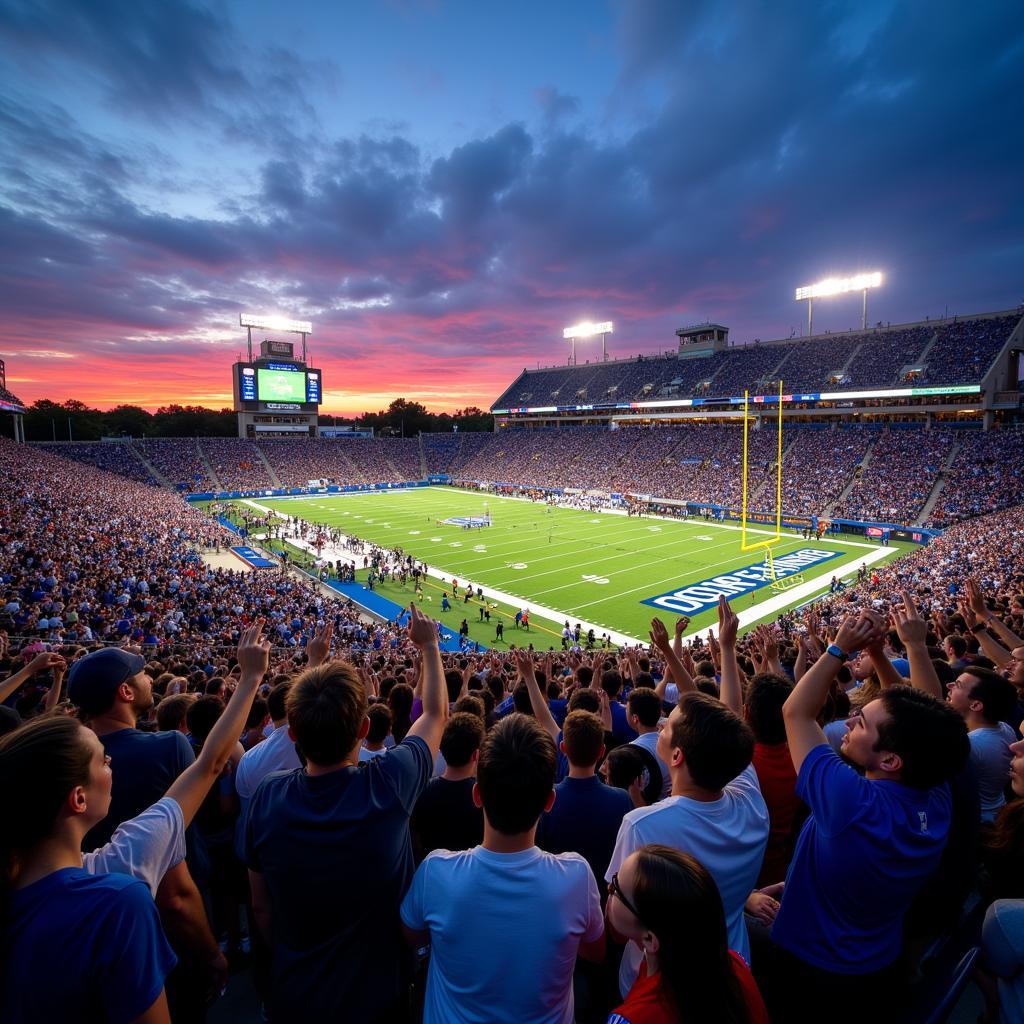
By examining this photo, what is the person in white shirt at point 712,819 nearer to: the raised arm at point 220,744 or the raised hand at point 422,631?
the raised hand at point 422,631

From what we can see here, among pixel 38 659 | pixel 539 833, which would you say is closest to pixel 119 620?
pixel 38 659

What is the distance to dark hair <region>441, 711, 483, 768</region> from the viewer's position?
2948mm

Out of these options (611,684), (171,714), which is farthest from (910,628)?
(171,714)

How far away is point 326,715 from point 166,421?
119 m

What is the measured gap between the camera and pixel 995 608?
31.0 ft

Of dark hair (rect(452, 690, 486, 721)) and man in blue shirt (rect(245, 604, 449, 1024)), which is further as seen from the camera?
dark hair (rect(452, 690, 486, 721))

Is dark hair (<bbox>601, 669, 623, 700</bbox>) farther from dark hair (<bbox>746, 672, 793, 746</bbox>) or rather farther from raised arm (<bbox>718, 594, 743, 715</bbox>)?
dark hair (<bbox>746, 672, 793, 746</bbox>)

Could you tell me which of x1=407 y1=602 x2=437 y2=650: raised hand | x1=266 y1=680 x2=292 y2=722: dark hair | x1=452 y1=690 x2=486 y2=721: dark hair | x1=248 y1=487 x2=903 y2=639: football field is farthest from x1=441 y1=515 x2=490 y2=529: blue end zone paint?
x1=407 y1=602 x2=437 y2=650: raised hand

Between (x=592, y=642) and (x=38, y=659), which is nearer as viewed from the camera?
(x=38, y=659)

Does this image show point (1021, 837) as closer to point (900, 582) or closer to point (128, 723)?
point (128, 723)

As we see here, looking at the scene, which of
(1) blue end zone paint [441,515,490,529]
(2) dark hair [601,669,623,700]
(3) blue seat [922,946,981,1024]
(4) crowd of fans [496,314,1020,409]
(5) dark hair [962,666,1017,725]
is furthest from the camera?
(4) crowd of fans [496,314,1020,409]

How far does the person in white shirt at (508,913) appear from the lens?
184 cm

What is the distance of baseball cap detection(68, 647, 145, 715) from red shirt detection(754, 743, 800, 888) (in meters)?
3.42

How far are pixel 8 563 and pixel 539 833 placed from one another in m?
18.3
